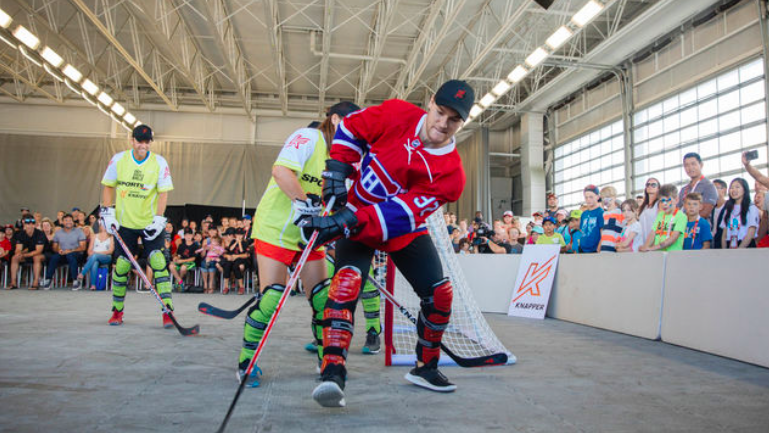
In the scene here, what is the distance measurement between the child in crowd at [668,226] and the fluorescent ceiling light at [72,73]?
14.0 metres

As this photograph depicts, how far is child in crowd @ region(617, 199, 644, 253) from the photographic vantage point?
274 inches

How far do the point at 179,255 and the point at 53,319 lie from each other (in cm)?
673

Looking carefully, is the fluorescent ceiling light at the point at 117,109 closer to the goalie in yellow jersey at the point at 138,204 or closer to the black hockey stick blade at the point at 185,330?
the goalie in yellow jersey at the point at 138,204

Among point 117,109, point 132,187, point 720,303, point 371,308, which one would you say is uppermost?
point 117,109

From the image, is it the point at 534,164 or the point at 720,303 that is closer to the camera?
the point at 720,303


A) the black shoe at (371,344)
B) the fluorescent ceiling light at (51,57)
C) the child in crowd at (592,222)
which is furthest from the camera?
the fluorescent ceiling light at (51,57)

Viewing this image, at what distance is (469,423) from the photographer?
2.20 m

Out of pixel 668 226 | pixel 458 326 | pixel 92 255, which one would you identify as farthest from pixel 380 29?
pixel 458 326

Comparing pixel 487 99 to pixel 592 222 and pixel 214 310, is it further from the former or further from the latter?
pixel 214 310

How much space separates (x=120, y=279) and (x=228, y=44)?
1050 centimetres

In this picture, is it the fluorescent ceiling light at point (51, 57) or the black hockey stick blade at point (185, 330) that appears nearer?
the black hockey stick blade at point (185, 330)

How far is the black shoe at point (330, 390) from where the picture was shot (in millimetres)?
2182

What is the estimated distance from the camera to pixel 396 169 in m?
2.48

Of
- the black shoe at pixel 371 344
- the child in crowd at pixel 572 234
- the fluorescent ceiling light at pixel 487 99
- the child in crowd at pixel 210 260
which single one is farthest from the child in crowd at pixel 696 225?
the fluorescent ceiling light at pixel 487 99
